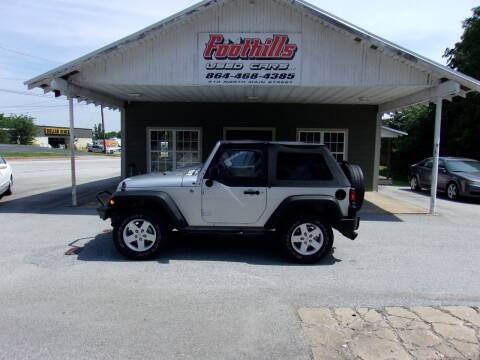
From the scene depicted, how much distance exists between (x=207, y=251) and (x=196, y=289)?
5.20ft

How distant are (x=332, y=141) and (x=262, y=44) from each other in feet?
20.6

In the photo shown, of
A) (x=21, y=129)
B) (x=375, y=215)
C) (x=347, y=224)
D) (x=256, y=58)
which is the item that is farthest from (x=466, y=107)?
(x=21, y=129)

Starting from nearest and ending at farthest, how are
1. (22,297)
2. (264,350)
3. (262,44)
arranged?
(264,350)
(22,297)
(262,44)

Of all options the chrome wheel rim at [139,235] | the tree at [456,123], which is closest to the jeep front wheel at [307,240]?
the chrome wheel rim at [139,235]

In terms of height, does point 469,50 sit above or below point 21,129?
above

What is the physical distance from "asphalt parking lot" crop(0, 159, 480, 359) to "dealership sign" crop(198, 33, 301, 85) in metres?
4.39

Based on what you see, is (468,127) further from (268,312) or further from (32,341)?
(32,341)

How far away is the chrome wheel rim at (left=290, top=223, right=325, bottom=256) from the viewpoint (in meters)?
5.61

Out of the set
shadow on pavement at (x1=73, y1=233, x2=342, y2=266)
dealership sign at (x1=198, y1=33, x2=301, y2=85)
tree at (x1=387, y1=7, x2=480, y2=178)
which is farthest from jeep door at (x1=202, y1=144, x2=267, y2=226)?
tree at (x1=387, y1=7, x2=480, y2=178)

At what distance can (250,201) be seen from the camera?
566 cm

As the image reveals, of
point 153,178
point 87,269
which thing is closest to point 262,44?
point 153,178

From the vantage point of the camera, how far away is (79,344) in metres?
3.40

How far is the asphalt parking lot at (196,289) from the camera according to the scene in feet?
11.3

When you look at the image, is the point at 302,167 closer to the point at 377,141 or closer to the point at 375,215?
the point at 375,215
